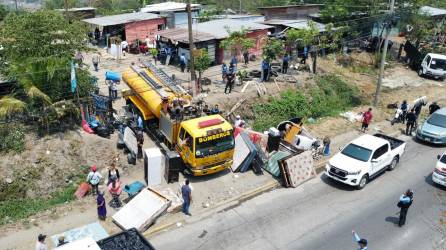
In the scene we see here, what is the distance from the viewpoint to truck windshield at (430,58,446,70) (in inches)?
1310

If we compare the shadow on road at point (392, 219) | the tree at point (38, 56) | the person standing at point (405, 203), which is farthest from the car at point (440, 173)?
the tree at point (38, 56)

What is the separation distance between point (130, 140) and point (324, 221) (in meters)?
9.32

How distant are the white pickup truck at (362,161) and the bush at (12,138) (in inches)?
535

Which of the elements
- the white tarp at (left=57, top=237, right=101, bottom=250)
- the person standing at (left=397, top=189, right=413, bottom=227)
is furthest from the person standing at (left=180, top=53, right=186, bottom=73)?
the white tarp at (left=57, top=237, right=101, bottom=250)

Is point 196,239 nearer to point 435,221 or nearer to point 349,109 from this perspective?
point 435,221

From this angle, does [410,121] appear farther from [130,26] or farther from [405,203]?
[130,26]

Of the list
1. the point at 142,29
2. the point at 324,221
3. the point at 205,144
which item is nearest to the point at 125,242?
the point at 205,144

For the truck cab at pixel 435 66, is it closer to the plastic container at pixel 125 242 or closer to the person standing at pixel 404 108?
the person standing at pixel 404 108

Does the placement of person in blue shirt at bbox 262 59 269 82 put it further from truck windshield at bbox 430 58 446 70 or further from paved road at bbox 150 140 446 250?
truck windshield at bbox 430 58 446 70

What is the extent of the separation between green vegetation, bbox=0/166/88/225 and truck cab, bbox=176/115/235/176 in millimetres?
4998

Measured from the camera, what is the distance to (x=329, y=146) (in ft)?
71.7

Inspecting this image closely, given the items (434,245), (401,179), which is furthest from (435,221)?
(401,179)

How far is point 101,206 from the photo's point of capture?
15039 millimetres

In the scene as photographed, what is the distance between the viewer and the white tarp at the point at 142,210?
48.9ft
